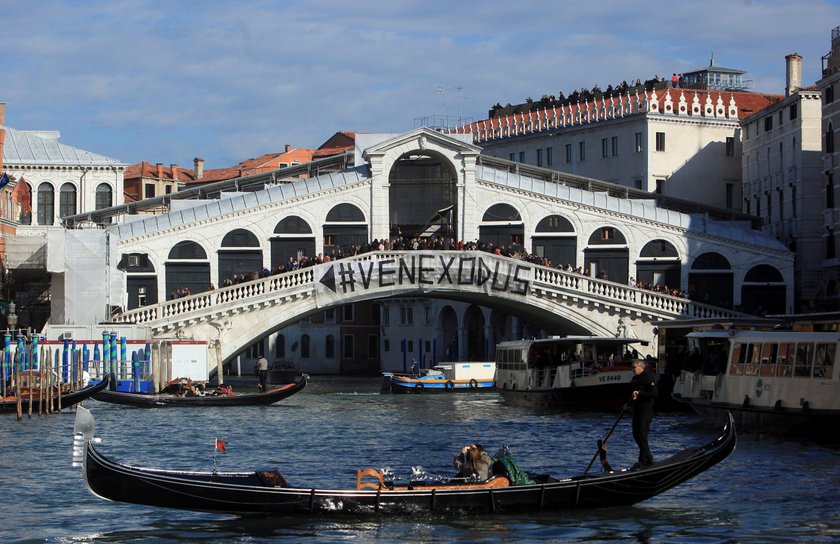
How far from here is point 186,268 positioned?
5088 centimetres

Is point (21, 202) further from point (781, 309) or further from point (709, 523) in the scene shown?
point (709, 523)

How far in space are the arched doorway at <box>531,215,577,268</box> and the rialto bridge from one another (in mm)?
45

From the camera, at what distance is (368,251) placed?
4900cm

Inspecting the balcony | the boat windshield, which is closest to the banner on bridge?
the boat windshield

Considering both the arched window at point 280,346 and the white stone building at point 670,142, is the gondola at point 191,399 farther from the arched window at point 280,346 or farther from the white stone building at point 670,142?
the arched window at point 280,346

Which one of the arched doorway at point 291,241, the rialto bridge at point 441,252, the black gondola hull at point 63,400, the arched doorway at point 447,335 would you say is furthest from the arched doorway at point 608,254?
the arched doorway at point 447,335

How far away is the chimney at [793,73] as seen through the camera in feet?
193

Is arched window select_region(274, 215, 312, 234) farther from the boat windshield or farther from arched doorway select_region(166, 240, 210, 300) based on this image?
the boat windshield

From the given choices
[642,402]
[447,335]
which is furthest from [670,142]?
[642,402]

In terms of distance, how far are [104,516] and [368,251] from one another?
28418 millimetres

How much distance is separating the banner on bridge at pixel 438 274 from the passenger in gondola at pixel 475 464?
28.0 meters

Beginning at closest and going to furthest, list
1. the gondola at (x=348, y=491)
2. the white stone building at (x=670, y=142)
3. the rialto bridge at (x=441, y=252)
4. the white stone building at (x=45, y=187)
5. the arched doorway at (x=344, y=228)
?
the gondola at (x=348, y=491) < the rialto bridge at (x=441, y=252) < the arched doorway at (x=344, y=228) < the white stone building at (x=45, y=187) < the white stone building at (x=670, y=142)

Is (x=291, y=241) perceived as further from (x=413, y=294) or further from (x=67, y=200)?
(x=67, y=200)

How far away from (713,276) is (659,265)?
5.80ft
